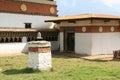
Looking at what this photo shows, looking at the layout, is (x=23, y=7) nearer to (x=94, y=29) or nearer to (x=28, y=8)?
(x=28, y=8)

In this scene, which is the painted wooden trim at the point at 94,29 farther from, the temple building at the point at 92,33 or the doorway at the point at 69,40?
the doorway at the point at 69,40

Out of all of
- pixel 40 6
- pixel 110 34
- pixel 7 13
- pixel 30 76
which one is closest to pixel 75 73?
pixel 30 76

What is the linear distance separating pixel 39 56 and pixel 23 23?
1240cm

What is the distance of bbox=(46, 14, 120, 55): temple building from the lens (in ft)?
70.4

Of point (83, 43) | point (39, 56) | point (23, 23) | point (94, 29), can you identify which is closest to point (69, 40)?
point (83, 43)

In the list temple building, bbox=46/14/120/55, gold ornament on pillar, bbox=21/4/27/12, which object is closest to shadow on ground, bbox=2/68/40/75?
temple building, bbox=46/14/120/55

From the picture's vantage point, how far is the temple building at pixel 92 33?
845 inches

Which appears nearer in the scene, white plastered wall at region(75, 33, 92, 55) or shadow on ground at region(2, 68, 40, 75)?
shadow on ground at region(2, 68, 40, 75)

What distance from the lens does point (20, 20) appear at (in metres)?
25.5

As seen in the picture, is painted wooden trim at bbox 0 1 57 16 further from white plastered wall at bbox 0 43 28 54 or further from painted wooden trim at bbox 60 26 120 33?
painted wooden trim at bbox 60 26 120 33

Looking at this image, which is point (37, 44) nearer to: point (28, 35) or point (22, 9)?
point (28, 35)

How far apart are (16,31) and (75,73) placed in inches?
449

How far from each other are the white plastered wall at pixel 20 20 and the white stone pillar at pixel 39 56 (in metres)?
10.9

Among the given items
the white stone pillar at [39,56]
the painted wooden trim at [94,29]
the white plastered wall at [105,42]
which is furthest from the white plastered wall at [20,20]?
the white stone pillar at [39,56]
